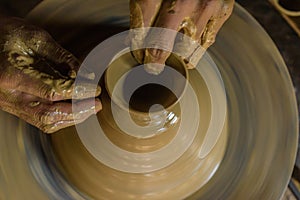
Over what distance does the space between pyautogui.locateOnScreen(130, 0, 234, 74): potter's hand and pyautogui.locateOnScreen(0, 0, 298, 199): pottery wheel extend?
0.14 metres

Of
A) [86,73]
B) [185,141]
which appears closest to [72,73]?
[86,73]

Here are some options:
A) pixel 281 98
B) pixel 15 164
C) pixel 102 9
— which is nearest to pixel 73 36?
pixel 102 9

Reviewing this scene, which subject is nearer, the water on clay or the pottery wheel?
the water on clay

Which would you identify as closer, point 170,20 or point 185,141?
point 170,20

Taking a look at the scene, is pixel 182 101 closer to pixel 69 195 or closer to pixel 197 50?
pixel 197 50

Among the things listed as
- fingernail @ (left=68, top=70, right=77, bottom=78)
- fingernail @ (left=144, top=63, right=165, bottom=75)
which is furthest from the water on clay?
fingernail @ (left=68, top=70, right=77, bottom=78)

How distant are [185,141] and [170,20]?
0.33m

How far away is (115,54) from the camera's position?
4.11 feet

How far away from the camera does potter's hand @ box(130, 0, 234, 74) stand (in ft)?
4.00

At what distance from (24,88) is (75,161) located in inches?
9.1

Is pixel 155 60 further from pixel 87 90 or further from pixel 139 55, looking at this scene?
pixel 87 90

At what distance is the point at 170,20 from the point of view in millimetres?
1232

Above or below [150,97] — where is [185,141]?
below

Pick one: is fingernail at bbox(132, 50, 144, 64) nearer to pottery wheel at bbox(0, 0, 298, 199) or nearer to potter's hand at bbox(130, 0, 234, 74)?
potter's hand at bbox(130, 0, 234, 74)
